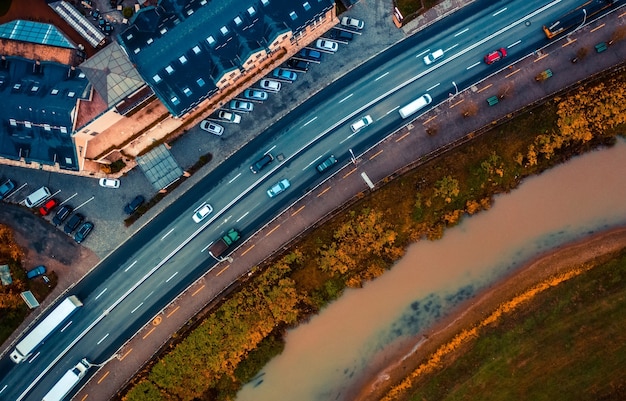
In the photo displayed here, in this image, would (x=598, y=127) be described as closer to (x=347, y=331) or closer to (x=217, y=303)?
(x=347, y=331)

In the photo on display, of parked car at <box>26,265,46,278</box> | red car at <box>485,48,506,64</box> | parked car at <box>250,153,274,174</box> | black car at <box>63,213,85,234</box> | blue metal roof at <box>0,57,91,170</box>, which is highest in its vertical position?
blue metal roof at <box>0,57,91,170</box>

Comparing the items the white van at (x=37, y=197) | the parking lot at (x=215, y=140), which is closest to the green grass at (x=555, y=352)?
the parking lot at (x=215, y=140)

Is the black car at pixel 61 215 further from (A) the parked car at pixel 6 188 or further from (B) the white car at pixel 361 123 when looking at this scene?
(B) the white car at pixel 361 123

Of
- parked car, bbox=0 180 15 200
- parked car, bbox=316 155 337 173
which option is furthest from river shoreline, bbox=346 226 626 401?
parked car, bbox=0 180 15 200

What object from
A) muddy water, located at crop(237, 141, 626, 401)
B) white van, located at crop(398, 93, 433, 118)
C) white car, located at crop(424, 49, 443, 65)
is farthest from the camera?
white car, located at crop(424, 49, 443, 65)

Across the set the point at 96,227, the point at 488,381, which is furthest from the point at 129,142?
the point at 488,381

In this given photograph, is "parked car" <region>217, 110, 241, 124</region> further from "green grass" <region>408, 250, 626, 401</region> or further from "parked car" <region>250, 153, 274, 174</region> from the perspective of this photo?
"green grass" <region>408, 250, 626, 401</region>

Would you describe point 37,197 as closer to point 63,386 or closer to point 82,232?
point 82,232
